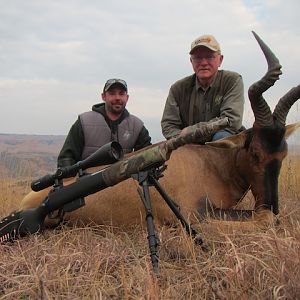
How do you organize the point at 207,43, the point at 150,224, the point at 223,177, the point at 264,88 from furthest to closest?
the point at 207,43 < the point at 223,177 < the point at 264,88 < the point at 150,224

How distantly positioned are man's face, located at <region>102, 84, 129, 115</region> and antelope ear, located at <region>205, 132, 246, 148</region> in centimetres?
145

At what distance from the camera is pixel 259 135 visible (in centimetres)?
430

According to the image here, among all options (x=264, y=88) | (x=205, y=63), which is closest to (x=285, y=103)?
(x=264, y=88)

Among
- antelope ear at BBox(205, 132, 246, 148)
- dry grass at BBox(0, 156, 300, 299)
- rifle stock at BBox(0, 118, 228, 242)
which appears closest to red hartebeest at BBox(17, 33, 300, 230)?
antelope ear at BBox(205, 132, 246, 148)

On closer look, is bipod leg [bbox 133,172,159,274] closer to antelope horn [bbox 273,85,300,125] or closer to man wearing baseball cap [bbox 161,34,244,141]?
antelope horn [bbox 273,85,300,125]

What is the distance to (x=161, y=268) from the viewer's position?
113 inches

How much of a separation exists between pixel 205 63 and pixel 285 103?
4.33 ft

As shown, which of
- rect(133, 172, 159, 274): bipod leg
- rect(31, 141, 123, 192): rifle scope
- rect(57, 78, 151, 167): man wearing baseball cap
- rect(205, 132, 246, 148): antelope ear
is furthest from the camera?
rect(57, 78, 151, 167): man wearing baseball cap

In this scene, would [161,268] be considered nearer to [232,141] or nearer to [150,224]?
[150,224]

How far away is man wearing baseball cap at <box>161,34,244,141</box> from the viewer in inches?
206

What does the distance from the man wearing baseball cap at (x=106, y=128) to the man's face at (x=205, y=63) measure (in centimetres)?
91

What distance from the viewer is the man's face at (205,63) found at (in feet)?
17.4

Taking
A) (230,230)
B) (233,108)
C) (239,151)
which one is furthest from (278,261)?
(233,108)

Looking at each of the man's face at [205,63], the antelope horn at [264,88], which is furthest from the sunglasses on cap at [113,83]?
the antelope horn at [264,88]
